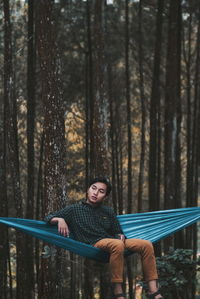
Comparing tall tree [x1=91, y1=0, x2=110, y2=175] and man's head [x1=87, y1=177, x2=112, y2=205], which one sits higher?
tall tree [x1=91, y1=0, x2=110, y2=175]

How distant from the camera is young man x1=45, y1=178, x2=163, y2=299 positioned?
11.5 feet

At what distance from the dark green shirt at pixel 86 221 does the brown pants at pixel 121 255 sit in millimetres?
133

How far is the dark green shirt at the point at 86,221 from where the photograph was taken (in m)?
3.75

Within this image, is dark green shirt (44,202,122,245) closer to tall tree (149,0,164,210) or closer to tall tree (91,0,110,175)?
tall tree (91,0,110,175)

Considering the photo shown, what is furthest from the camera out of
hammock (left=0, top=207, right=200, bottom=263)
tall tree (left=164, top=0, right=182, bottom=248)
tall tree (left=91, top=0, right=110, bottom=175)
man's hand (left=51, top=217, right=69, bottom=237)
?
tall tree (left=164, top=0, right=182, bottom=248)

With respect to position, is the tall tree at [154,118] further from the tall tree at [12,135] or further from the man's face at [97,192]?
Answer: the man's face at [97,192]

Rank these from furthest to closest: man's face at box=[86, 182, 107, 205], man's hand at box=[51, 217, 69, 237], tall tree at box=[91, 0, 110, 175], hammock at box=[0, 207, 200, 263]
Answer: tall tree at box=[91, 0, 110, 175], hammock at box=[0, 207, 200, 263], man's face at box=[86, 182, 107, 205], man's hand at box=[51, 217, 69, 237]

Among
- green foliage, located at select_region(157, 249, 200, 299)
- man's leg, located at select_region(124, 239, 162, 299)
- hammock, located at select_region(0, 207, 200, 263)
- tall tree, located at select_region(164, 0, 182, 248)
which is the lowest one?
green foliage, located at select_region(157, 249, 200, 299)

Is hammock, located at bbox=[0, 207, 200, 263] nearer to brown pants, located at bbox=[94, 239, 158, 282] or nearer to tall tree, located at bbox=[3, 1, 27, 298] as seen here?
brown pants, located at bbox=[94, 239, 158, 282]

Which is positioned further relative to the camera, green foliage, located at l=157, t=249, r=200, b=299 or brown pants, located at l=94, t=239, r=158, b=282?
green foliage, located at l=157, t=249, r=200, b=299

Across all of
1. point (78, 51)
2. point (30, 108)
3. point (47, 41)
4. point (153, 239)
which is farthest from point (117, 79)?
point (153, 239)

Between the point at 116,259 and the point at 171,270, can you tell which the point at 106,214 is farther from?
the point at 171,270

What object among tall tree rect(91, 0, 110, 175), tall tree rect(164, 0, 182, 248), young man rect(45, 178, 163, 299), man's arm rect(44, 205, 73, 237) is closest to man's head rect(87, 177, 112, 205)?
young man rect(45, 178, 163, 299)

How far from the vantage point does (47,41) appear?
4449 millimetres
